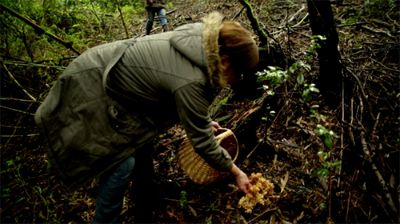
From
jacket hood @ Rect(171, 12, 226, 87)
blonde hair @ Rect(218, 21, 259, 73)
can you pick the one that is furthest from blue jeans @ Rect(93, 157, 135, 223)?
blonde hair @ Rect(218, 21, 259, 73)

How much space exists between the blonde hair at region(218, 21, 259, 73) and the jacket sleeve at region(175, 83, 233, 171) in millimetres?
282

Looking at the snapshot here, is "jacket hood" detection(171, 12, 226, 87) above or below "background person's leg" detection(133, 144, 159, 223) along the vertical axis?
above

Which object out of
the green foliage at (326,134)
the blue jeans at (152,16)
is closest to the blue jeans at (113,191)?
the green foliage at (326,134)

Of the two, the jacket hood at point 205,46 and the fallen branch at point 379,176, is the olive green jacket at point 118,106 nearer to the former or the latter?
the jacket hood at point 205,46

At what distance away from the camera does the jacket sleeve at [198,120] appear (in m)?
2.13

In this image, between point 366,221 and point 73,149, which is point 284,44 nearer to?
point 366,221

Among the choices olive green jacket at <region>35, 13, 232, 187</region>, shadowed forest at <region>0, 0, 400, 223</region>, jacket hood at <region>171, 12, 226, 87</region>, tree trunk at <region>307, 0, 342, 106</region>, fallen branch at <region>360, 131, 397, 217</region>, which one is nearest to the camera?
jacket hood at <region>171, 12, 226, 87</region>

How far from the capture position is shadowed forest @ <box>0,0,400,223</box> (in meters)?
2.80

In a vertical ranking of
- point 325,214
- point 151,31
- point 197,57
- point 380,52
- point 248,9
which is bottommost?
point 151,31

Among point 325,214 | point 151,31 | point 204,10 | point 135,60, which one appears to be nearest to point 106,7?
point 151,31

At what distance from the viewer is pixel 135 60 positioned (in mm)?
2344

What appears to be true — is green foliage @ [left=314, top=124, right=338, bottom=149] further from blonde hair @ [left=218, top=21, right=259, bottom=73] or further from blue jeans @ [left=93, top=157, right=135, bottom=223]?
blue jeans @ [left=93, top=157, right=135, bottom=223]

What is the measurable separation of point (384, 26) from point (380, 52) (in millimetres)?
968

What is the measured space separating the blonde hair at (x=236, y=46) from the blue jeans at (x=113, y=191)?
3.41ft
